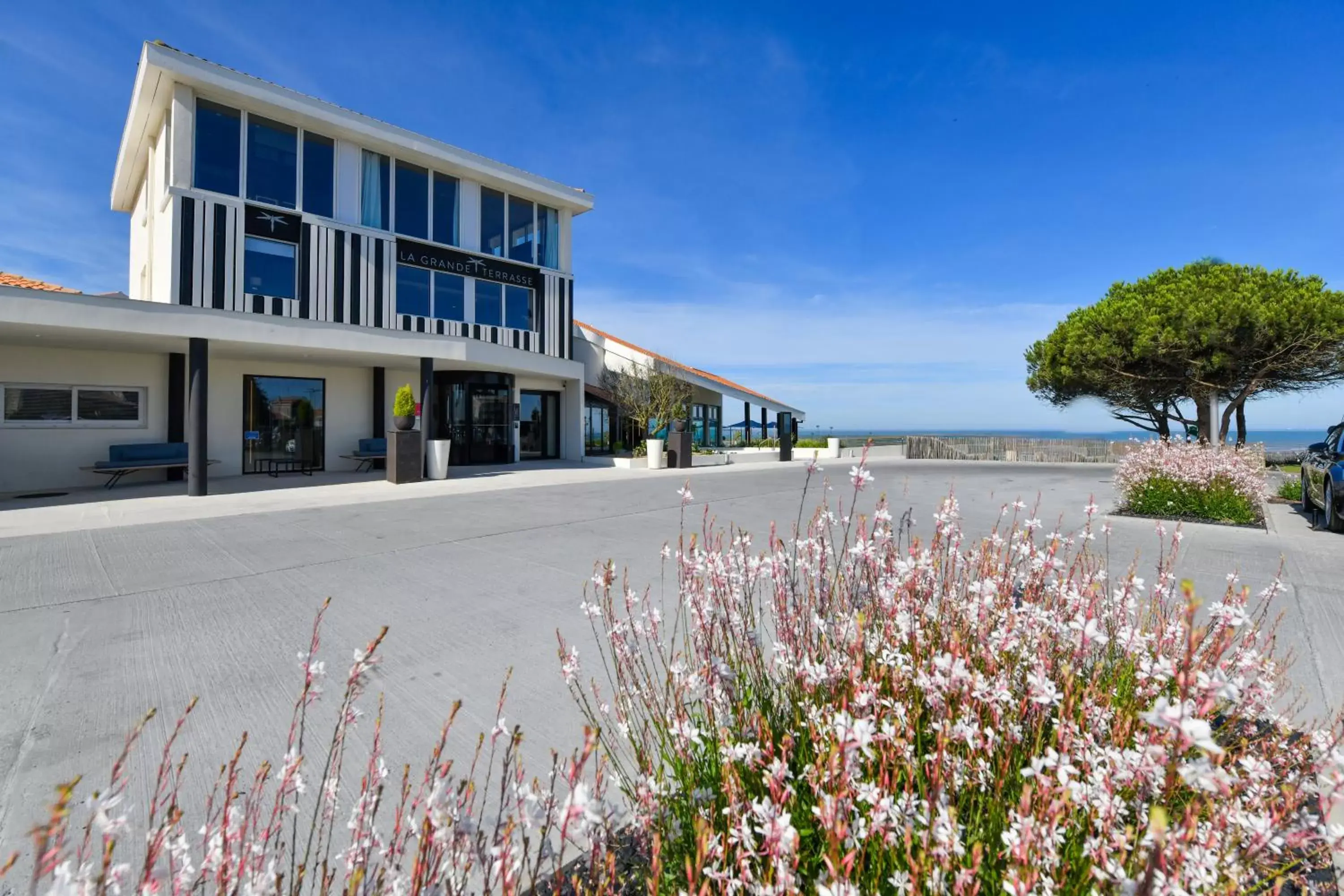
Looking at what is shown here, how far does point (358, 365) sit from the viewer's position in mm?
16359

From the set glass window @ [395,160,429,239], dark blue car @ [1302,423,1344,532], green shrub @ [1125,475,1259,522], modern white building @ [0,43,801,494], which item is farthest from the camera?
glass window @ [395,160,429,239]

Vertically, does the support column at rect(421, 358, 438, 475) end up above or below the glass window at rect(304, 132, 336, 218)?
below

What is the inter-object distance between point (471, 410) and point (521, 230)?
20.3 feet

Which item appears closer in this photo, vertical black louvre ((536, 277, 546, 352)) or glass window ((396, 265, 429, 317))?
glass window ((396, 265, 429, 317))

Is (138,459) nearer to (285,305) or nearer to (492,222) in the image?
(285,305)

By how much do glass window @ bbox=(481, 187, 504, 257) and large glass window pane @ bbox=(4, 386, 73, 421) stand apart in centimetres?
1055

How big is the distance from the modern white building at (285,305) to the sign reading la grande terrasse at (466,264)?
0.06 meters

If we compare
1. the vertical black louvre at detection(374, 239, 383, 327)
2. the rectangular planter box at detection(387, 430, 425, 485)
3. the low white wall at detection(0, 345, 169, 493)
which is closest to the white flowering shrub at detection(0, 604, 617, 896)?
the rectangular planter box at detection(387, 430, 425, 485)

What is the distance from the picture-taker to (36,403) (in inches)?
488

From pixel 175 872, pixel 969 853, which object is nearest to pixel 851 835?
pixel 969 853

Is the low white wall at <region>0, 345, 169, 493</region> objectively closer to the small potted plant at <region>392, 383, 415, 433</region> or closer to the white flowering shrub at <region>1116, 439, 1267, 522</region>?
the small potted plant at <region>392, 383, 415, 433</region>

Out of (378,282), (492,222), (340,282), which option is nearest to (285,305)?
(340,282)

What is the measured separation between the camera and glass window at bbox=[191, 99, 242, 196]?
13922 millimetres

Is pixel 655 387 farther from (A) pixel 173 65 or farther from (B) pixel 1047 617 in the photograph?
(B) pixel 1047 617
